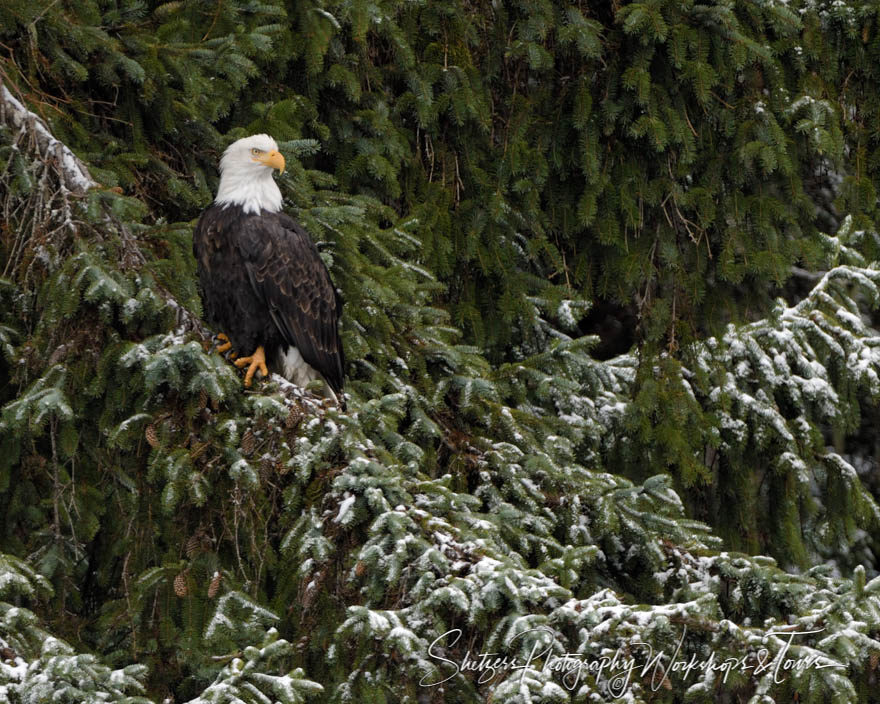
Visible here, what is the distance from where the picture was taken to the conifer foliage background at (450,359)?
11.7 feet

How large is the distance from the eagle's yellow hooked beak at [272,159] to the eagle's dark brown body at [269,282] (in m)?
0.31

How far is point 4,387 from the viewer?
14.4 ft

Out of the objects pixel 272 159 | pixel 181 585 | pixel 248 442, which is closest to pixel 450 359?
pixel 272 159

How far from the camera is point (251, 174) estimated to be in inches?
197

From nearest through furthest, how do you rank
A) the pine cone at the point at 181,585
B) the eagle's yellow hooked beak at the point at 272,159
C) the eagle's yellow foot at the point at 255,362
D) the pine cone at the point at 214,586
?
the pine cone at the point at 214,586, the pine cone at the point at 181,585, the eagle's yellow hooked beak at the point at 272,159, the eagle's yellow foot at the point at 255,362

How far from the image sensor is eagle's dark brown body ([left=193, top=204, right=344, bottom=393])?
200 inches

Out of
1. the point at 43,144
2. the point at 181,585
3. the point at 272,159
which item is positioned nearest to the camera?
the point at 181,585

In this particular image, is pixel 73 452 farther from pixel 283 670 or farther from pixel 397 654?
pixel 397 654

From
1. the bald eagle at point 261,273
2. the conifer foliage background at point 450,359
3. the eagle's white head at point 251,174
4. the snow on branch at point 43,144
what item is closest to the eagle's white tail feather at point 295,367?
the bald eagle at point 261,273

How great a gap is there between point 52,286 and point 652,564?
213 cm

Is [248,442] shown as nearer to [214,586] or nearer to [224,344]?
[214,586]

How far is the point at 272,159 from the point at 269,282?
52cm

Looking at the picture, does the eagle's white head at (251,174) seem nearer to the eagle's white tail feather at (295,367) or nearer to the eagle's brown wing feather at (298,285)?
the eagle's brown wing feather at (298,285)

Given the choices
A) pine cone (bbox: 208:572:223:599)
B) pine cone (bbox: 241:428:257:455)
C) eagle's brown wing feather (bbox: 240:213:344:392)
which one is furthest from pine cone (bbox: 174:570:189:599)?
eagle's brown wing feather (bbox: 240:213:344:392)
